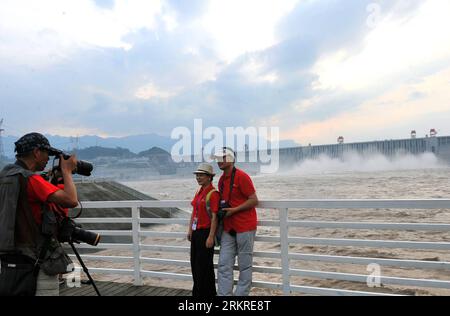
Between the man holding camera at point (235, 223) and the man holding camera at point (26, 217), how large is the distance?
1.99m

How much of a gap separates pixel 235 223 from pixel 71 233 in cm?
194

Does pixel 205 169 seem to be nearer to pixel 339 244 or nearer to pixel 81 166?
pixel 81 166

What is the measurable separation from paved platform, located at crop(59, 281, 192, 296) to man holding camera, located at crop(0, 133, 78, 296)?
2.51 m

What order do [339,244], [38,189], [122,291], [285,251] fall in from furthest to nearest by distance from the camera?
[122,291] < [285,251] < [339,244] < [38,189]

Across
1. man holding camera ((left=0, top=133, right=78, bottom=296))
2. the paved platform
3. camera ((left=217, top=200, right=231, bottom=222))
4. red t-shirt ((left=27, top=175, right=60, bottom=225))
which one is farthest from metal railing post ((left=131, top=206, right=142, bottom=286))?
red t-shirt ((left=27, top=175, right=60, bottom=225))

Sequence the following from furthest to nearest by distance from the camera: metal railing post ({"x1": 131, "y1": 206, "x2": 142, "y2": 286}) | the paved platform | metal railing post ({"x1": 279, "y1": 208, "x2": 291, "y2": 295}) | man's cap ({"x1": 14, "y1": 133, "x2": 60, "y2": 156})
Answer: metal railing post ({"x1": 131, "y1": 206, "x2": 142, "y2": 286}) < the paved platform < metal railing post ({"x1": 279, "y1": 208, "x2": 291, "y2": 295}) < man's cap ({"x1": 14, "y1": 133, "x2": 60, "y2": 156})

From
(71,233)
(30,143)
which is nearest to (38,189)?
(30,143)

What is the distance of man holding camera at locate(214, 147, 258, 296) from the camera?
4145 millimetres

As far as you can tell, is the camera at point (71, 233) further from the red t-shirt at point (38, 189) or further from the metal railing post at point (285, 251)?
the metal railing post at point (285, 251)

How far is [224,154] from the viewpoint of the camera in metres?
4.21

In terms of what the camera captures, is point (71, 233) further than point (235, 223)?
No

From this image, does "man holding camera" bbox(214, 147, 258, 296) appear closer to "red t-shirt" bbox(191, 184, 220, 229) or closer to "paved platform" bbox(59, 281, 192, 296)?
"red t-shirt" bbox(191, 184, 220, 229)

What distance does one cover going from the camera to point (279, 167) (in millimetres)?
166500
